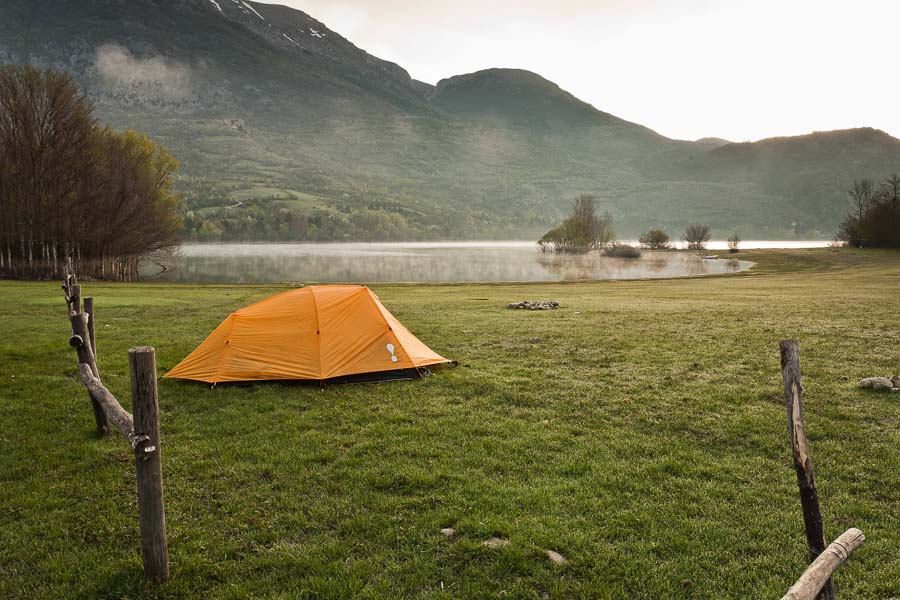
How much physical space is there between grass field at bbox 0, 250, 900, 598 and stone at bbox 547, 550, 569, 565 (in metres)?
0.09

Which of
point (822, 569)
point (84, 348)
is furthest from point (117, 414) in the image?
point (822, 569)

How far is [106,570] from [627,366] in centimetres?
1081

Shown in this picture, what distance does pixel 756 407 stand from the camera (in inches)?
374

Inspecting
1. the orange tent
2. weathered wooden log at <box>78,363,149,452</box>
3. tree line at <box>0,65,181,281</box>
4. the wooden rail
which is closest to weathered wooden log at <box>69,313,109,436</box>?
weathered wooden log at <box>78,363,149,452</box>

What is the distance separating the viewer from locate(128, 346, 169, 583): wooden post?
4.46 m

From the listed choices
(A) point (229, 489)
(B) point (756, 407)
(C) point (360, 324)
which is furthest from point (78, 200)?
(B) point (756, 407)

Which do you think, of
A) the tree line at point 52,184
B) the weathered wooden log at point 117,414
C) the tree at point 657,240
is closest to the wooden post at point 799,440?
the weathered wooden log at point 117,414

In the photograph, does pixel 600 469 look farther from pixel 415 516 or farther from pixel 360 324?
pixel 360 324

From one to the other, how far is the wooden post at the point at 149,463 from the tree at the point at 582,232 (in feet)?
419

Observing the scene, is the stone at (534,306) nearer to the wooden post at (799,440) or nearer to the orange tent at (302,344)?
the orange tent at (302,344)

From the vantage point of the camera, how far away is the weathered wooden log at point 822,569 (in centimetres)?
303

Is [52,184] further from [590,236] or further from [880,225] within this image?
[880,225]

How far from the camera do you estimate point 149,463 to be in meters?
4.57

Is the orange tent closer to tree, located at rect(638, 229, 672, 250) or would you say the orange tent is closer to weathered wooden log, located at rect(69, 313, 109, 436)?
weathered wooden log, located at rect(69, 313, 109, 436)
